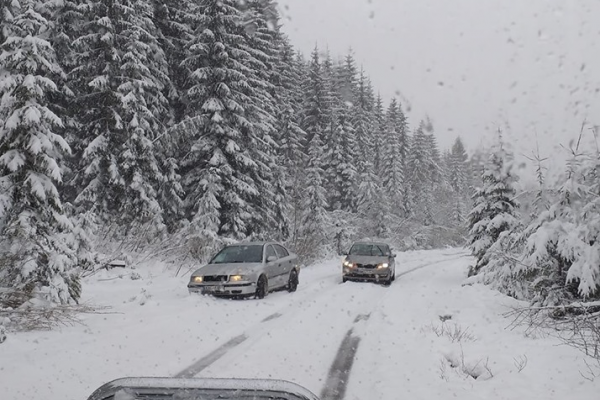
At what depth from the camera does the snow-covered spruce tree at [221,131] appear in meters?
21.3

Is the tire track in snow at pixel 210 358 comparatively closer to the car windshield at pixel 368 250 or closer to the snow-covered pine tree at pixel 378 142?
the car windshield at pixel 368 250

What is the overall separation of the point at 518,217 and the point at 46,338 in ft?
51.9

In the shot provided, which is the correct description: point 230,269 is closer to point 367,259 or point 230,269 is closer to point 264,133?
point 367,259

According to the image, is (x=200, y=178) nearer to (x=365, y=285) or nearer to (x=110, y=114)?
(x=110, y=114)

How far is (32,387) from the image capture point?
568cm

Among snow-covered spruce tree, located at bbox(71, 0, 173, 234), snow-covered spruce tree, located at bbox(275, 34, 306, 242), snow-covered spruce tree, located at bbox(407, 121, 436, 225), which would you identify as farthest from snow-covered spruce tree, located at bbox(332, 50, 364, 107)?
snow-covered spruce tree, located at bbox(71, 0, 173, 234)

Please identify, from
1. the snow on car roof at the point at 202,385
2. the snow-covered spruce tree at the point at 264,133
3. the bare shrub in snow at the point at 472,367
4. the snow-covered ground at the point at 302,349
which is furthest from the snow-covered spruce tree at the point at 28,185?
the snow-covered spruce tree at the point at 264,133

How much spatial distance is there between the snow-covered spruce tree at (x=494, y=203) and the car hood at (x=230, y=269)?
8855mm

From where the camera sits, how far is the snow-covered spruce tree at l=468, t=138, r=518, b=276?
17.7 m

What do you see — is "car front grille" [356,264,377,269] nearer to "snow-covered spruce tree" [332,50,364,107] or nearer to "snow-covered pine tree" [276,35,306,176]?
"snow-covered pine tree" [276,35,306,176]

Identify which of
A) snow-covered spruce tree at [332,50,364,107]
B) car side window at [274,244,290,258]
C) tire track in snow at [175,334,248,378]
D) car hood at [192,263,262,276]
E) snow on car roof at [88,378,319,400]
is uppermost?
snow-covered spruce tree at [332,50,364,107]

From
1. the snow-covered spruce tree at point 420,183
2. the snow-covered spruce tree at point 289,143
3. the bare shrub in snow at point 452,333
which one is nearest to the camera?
the bare shrub in snow at point 452,333

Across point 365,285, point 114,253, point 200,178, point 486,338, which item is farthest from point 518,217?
point 114,253

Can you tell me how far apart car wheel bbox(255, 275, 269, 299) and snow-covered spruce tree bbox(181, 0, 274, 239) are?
7.72 m
